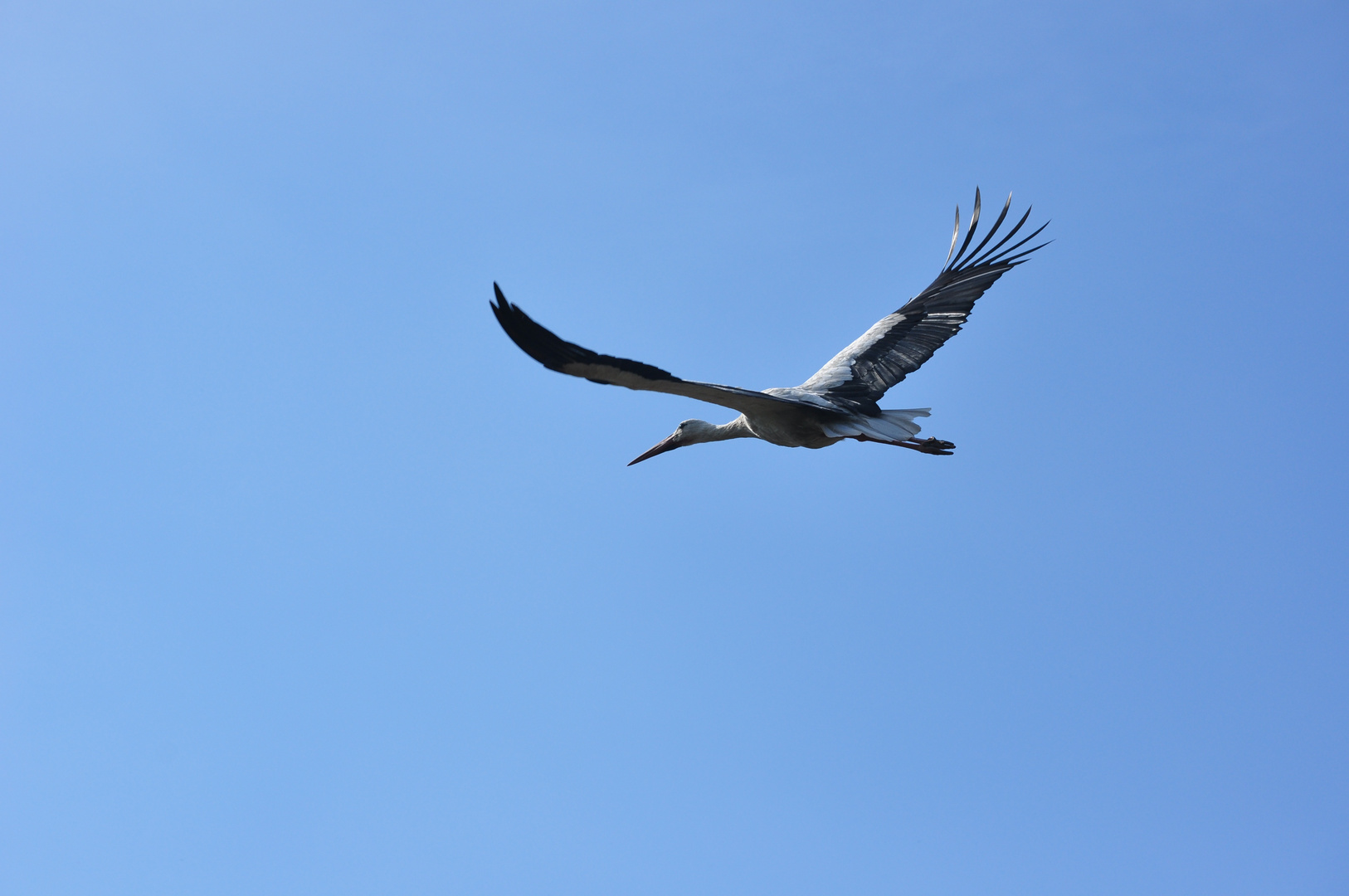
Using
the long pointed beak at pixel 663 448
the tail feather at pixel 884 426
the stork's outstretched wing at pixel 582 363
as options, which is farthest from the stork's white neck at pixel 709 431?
the stork's outstretched wing at pixel 582 363

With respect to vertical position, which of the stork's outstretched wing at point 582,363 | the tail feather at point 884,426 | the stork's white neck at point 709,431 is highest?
the stork's white neck at point 709,431

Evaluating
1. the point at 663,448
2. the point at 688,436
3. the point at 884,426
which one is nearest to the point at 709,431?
the point at 688,436

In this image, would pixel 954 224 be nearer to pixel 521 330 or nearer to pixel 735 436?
pixel 735 436

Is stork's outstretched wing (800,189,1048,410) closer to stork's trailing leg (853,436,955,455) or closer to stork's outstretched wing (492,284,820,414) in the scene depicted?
stork's trailing leg (853,436,955,455)

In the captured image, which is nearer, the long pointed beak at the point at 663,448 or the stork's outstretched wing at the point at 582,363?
the stork's outstretched wing at the point at 582,363

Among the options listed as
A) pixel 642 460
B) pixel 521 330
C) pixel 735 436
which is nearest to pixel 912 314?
pixel 735 436

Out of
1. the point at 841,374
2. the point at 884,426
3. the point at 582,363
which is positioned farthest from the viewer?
the point at 841,374

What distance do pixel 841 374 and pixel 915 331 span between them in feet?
3.72

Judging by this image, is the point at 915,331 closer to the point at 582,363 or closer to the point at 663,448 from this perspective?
the point at 663,448

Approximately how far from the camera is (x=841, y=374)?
36.2 feet

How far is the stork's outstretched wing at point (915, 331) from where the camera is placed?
35.7 feet

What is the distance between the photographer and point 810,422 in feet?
32.6

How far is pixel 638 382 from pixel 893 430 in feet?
9.67

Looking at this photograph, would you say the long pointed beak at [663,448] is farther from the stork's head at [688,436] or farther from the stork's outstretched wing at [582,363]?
the stork's outstretched wing at [582,363]
